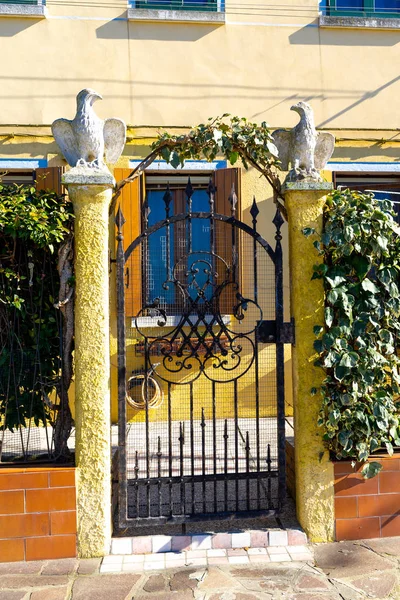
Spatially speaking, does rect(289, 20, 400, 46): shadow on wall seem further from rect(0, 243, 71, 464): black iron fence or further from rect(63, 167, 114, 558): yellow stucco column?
rect(0, 243, 71, 464): black iron fence

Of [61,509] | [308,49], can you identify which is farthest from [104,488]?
[308,49]

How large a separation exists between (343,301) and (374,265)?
33cm

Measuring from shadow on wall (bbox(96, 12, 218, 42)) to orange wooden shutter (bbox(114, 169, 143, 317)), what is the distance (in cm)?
166

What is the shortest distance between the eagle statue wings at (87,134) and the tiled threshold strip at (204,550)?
2448 mm

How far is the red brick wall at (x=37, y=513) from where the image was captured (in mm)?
3014

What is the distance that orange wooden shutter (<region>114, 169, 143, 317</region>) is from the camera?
18.4 feet

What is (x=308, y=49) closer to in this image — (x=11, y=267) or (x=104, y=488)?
(x=11, y=267)

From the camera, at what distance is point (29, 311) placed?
3.28 meters

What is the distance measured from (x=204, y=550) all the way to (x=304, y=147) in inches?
107

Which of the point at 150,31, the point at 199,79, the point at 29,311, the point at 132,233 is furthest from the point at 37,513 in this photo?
the point at 150,31

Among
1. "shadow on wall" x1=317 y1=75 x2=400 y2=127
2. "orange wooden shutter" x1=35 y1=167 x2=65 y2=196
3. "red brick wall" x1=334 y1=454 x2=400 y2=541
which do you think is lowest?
"red brick wall" x1=334 y1=454 x2=400 y2=541

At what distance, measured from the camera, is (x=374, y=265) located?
127 inches

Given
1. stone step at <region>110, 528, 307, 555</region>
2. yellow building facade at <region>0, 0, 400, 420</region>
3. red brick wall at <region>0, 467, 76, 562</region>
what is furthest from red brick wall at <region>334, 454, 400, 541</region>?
yellow building facade at <region>0, 0, 400, 420</region>

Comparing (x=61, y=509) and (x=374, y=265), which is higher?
(x=374, y=265)
